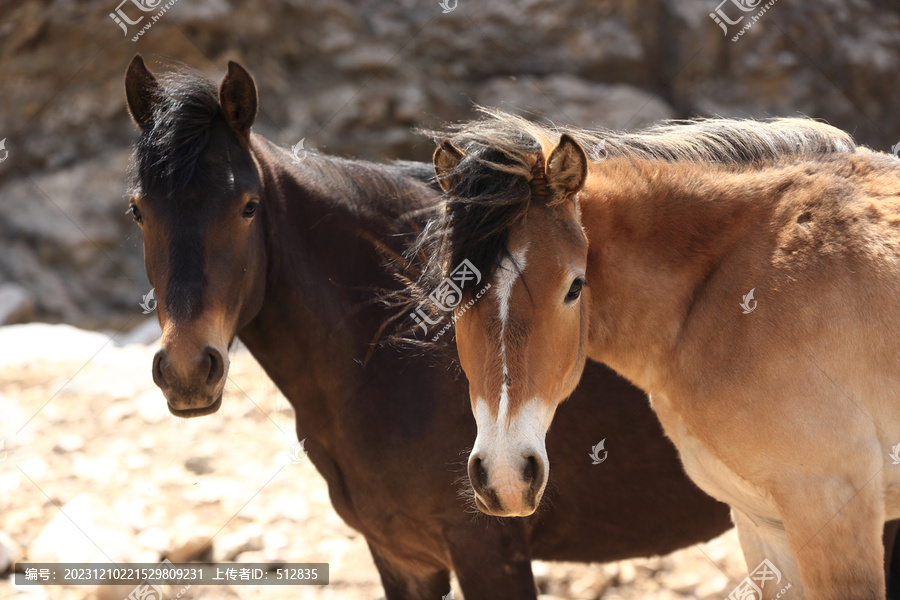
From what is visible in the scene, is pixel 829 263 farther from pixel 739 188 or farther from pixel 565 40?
pixel 565 40

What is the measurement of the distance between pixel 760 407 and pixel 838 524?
45cm

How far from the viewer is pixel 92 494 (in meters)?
5.65

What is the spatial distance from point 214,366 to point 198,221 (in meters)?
0.59

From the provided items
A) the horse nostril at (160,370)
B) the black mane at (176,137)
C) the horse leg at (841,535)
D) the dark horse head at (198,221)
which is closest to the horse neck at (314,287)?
the dark horse head at (198,221)

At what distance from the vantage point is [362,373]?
3.53 metres

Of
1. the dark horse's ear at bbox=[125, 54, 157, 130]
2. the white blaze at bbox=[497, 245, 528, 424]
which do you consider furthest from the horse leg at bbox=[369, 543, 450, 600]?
the dark horse's ear at bbox=[125, 54, 157, 130]

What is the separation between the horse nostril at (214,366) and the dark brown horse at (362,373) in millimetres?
122

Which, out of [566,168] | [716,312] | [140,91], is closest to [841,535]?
[716,312]

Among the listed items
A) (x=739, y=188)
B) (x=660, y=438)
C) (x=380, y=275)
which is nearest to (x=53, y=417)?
(x=380, y=275)

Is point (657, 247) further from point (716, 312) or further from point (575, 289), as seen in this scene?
point (575, 289)

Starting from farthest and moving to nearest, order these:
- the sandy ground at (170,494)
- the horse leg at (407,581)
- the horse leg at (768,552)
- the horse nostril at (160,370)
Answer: the sandy ground at (170,494) → the horse leg at (407,581) → the horse leg at (768,552) → the horse nostril at (160,370)

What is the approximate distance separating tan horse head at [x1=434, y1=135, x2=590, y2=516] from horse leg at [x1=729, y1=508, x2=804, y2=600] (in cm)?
110

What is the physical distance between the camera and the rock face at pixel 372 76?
1073 centimetres

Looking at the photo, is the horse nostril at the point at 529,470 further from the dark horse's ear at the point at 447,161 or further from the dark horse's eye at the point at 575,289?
the dark horse's ear at the point at 447,161
